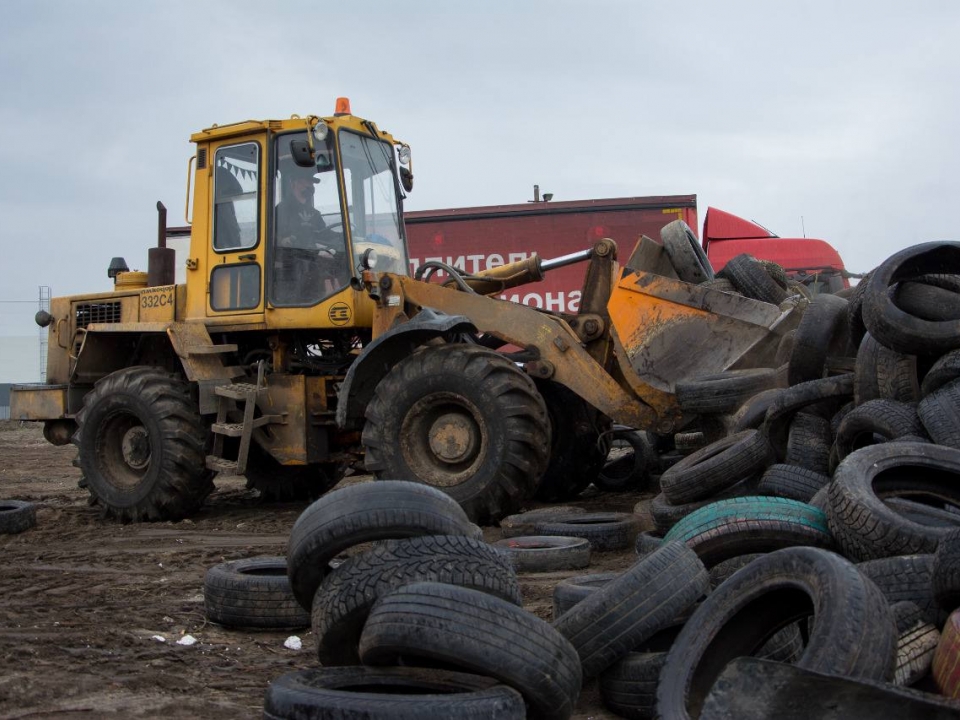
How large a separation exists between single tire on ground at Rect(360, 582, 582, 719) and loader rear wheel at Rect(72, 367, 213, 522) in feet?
18.9

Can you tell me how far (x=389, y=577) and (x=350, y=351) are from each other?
18.9 ft

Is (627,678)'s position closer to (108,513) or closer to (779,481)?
(779,481)

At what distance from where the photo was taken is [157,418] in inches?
334

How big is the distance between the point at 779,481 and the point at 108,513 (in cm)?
608

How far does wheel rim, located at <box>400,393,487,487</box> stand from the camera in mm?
7508

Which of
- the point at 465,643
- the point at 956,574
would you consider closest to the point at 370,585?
the point at 465,643

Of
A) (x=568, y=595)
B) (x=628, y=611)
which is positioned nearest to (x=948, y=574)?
(x=628, y=611)

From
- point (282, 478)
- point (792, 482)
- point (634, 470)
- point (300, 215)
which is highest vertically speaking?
point (300, 215)

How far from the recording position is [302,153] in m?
7.93

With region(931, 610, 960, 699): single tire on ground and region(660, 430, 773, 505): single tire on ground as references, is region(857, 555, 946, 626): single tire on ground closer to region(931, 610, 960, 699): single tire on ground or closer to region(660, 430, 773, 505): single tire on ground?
region(931, 610, 960, 699): single tire on ground

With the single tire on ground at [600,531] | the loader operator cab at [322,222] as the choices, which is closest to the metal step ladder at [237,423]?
the loader operator cab at [322,222]

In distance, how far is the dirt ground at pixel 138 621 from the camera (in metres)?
3.65

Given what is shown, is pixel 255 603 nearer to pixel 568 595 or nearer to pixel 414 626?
pixel 568 595

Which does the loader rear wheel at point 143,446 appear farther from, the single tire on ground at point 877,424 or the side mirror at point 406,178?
the single tire on ground at point 877,424
